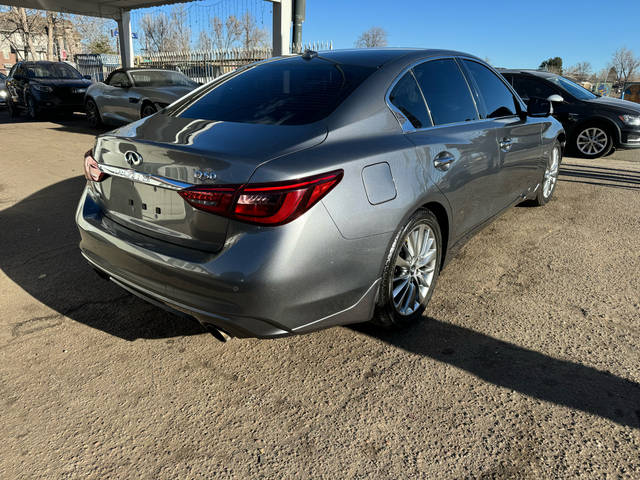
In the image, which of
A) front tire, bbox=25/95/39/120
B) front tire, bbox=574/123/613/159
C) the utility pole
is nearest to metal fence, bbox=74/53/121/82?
front tire, bbox=25/95/39/120

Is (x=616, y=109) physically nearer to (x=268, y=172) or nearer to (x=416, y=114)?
(x=416, y=114)

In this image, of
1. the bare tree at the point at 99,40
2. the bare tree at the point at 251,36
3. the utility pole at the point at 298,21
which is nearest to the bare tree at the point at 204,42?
the bare tree at the point at 251,36

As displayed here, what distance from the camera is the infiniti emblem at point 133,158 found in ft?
7.65

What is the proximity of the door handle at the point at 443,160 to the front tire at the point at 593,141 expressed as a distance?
25.0 ft

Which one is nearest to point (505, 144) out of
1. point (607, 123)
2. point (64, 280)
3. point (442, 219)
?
point (442, 219)

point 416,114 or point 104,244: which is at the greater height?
point 416,114

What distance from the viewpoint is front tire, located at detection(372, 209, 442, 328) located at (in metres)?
2.56

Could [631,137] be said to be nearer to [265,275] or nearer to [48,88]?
[265,275]

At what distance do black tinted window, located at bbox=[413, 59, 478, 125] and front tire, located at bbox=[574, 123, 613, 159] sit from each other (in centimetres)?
692

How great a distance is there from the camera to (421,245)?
285 centimetres

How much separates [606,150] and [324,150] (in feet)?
28.8

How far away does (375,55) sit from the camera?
304 centimetres

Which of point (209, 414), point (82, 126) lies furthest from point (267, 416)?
point (82, 126)

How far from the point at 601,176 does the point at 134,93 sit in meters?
9.26
